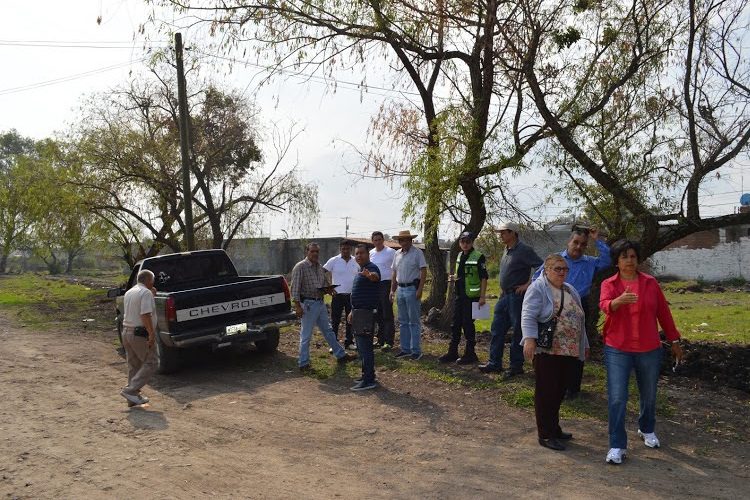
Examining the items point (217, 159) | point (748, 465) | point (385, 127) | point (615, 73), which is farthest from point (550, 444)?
point (217, 159)

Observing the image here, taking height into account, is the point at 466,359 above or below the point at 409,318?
below

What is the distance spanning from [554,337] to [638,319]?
72 cm

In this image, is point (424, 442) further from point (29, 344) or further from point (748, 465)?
point (29, 344)

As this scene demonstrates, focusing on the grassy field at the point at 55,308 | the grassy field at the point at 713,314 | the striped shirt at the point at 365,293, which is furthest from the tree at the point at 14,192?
the grassy field at the point at 713,314

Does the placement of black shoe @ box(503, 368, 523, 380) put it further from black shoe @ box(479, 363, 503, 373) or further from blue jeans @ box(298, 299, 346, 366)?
blue jeans @ box(298, 299, 346, 366)

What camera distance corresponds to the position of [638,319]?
555 centimetres

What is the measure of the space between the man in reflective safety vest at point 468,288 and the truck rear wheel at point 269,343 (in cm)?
302

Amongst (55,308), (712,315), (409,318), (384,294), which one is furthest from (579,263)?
(55,308)

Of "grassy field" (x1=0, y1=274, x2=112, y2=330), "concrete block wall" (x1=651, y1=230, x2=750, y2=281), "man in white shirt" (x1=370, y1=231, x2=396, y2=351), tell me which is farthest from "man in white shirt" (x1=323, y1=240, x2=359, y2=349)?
"concrete block wall" (x1=651, y1=230, x2=750, y2=281)

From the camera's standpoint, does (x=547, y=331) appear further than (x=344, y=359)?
No

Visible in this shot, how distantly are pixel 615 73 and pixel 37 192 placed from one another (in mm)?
20017

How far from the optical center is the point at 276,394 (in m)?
8.59

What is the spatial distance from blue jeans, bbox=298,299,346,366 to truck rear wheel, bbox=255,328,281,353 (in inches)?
46.4

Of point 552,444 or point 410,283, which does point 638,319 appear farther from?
point 410,283
